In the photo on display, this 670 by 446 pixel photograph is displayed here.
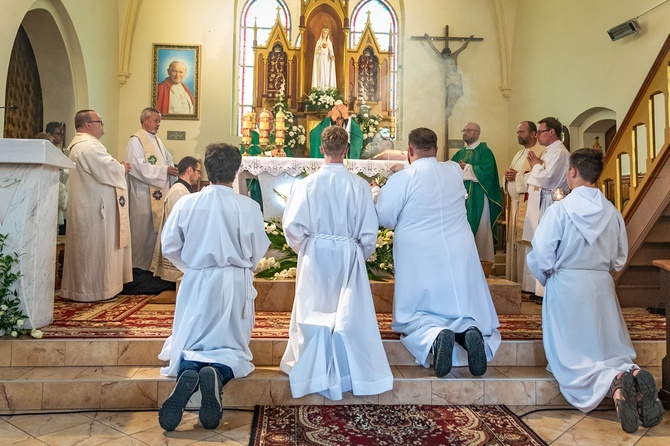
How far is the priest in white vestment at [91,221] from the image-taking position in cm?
611

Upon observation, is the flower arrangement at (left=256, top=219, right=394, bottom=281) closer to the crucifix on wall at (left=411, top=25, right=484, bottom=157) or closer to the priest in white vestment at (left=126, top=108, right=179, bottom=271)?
the priest in white vestment at (left=126, top=108, right=179, bottom=271)

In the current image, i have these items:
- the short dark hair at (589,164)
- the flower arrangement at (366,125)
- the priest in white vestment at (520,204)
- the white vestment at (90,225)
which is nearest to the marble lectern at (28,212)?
the white vestment at (90,225)

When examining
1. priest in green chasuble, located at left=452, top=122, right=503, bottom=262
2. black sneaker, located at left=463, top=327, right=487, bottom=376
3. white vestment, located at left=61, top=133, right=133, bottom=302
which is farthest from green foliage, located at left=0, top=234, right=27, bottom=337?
priest in green chasuble, located at left=452, top=122, right=503, bottom=262

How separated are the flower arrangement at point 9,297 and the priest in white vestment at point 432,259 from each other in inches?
103

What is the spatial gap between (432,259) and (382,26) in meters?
8.81

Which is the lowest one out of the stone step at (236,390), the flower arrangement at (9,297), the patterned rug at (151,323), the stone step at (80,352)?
the stone step at (236,390)

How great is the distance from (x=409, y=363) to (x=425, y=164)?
147 centimetres

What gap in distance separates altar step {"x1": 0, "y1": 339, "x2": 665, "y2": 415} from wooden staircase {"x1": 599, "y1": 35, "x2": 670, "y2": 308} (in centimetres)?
177

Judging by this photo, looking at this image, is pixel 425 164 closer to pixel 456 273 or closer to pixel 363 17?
pixel 456 273

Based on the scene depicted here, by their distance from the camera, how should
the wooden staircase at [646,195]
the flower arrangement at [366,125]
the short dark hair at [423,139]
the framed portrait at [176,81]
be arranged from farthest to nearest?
the framed portrait at [176,81]
the flower arrangement at [366,125]
the wooden staircase at [646,195]
the short dark hair at [423,139]

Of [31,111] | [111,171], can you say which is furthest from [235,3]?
[111,171]

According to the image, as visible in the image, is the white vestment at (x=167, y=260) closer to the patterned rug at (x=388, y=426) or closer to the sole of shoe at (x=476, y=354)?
the patterned rug at (x=388, y=426)

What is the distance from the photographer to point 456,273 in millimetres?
4715

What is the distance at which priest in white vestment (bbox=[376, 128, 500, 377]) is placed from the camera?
4.66 meters
